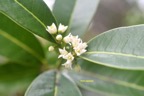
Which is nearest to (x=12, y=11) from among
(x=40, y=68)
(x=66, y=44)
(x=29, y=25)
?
(x=29, y=25)

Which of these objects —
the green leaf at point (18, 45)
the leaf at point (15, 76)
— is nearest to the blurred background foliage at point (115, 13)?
the leaf at point (15, 76)

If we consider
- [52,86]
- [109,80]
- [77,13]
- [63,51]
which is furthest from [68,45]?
[109,80]

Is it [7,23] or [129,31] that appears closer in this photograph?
[129,31]

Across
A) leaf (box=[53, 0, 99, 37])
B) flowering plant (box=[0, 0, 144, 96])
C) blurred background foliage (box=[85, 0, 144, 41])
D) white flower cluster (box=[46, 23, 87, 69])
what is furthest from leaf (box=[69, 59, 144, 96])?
blurred background foliage (box=[85, 0, 144, 41])

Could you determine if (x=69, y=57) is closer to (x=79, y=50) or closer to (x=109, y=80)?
(x=79, y=50)

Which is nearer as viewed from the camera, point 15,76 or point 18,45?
point 18,45

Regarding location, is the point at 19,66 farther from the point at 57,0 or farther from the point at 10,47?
the point at 57,0

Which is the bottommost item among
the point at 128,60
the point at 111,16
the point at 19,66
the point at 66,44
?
the point at 128,60
